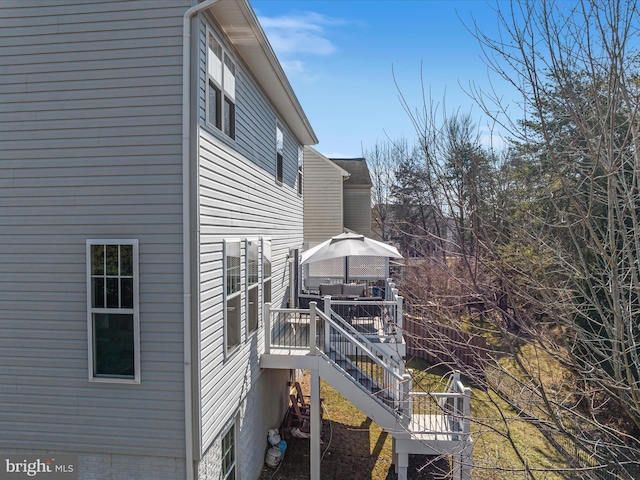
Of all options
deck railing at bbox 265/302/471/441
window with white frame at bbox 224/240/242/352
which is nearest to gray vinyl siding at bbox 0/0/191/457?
window with white frame at bbox 224/240/242/352

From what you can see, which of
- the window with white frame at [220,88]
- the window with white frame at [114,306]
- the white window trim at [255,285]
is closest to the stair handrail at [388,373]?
the white window trim at [255,285]

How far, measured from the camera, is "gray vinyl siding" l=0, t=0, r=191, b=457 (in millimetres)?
4926

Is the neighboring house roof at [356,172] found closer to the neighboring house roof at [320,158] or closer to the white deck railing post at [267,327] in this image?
the neighboring house roof at [320,158]

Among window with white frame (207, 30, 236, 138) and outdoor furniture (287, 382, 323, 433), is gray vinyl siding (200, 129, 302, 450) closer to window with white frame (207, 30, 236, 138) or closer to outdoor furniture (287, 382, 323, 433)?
window with white frame (207, 30, 236, 138)

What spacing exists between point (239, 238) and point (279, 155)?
13.1 feet

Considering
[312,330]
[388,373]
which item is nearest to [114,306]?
[312,330]

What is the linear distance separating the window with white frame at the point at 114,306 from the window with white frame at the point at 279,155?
17.4 feet

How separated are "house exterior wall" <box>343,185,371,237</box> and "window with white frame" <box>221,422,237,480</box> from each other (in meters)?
15.6

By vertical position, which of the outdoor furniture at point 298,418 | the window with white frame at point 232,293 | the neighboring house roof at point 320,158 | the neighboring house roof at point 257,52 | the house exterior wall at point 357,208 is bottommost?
the outdoor furniture at point 298,418

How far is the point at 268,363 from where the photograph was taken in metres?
8.10

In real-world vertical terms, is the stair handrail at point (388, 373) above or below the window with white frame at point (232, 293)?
below

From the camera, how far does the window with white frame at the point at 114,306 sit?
499cm

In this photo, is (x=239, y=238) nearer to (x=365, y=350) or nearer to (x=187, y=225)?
(x=187, y=225)

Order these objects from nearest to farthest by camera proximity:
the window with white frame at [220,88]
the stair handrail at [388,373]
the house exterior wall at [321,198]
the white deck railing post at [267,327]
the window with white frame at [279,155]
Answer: the window with white frame at [220,88] < the stair handrail at [388,373] < the white deck railing post at [267,327] < the window with white frame at [279,155] < the house exterior wall at [321,198]
